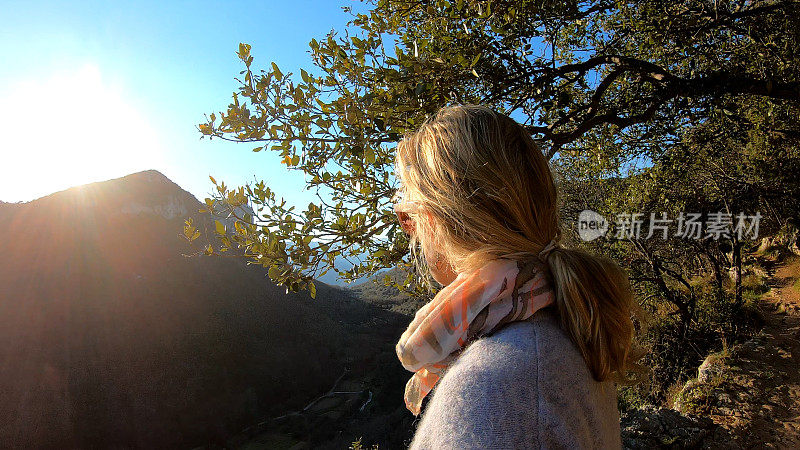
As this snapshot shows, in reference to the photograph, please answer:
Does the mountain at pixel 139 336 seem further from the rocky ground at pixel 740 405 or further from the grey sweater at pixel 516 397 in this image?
the grey sweater at pixel 516 397

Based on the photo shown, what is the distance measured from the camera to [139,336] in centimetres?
4003

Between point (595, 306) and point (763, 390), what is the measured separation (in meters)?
7.78

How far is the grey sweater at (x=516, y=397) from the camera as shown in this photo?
2.52 ft

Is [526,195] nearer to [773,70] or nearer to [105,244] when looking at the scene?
[773,70]

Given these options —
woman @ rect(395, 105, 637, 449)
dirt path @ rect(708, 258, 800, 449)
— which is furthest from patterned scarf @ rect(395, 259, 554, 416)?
dirt path @ rect(708, 258, 800, 449)

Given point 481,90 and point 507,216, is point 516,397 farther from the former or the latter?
point 481,90

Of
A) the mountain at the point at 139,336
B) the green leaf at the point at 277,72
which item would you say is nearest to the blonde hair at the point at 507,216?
the green leaf at the point at 277,72

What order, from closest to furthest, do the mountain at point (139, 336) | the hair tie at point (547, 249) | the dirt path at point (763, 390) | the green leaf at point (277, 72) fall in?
the hair tie at point (547, 249)
the green leaf at point (277, 72)
the dirt path at point (763, 390)
the mountain at point (139, 336)

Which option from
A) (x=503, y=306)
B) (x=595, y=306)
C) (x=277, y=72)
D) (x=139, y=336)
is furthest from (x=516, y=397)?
(x=139, y=336)

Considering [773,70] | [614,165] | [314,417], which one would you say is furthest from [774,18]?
[314,417]

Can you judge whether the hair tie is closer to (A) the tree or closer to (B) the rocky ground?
(A) the tree

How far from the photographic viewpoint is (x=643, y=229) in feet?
27.1

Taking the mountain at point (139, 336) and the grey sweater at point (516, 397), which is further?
the mountain at point (139, 336)

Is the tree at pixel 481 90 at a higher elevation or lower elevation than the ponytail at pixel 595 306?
higher
